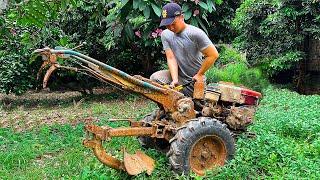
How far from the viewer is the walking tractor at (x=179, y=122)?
463 cm

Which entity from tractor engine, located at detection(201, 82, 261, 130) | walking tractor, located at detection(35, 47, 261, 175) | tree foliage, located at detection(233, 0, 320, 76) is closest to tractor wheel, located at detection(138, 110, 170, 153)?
walking tractor, located at detection(35, 47, 261, 175)

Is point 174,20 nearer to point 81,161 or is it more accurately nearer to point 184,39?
point 184,39

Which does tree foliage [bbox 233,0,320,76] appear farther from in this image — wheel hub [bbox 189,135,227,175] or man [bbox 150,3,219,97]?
wheel hub [bbox 189,135,227,175]

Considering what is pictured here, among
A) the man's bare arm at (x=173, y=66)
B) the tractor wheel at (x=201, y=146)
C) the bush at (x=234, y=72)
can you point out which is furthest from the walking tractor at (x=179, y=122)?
the bush at (x=234, y=72)

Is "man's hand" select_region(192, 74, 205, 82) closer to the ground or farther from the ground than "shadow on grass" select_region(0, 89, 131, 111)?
farther from the ground

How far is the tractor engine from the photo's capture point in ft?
17.7

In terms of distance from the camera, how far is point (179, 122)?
511cm

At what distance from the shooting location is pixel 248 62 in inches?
491

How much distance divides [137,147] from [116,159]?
4.07ft

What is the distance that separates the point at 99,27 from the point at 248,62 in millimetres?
3886

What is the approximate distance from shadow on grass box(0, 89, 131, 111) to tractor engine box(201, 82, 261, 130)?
20.1 feet

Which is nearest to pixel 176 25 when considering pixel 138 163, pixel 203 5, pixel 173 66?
pixel 173 66

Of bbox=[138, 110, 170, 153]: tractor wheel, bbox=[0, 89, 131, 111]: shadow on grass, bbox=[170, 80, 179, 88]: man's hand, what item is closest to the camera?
bbox=[170, 80, 179, 88]: man's hand

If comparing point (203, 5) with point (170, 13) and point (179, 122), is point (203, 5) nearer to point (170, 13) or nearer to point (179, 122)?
point (170, 13)
